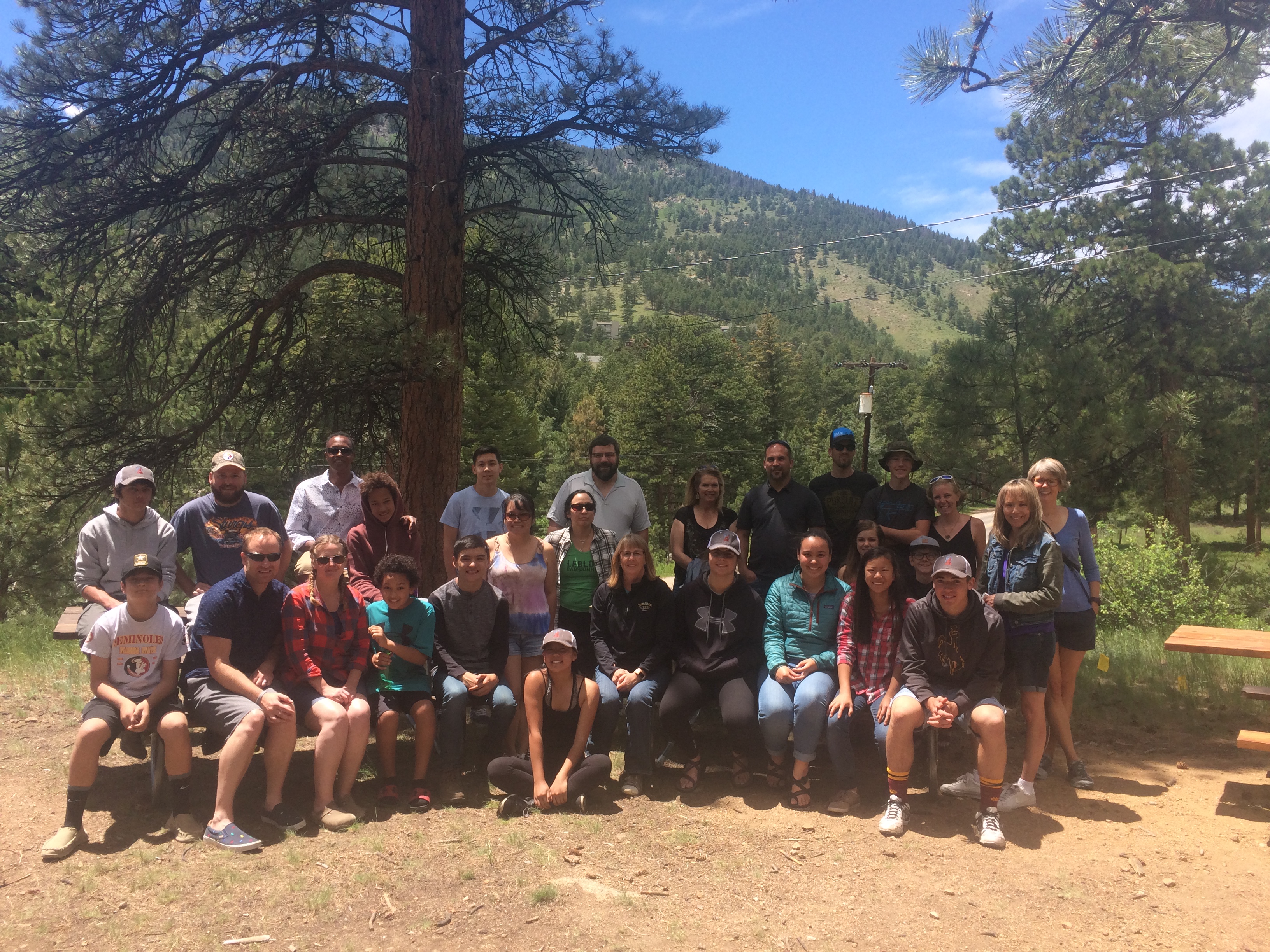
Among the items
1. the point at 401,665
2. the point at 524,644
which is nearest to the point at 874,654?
the point at 524,644

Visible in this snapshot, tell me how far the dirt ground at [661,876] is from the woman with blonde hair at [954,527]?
1.36 metres

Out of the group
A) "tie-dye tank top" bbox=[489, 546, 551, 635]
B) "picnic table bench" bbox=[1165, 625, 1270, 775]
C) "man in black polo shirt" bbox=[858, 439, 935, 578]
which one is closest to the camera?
"picnic table bench" bbox=[1165, 625, 1270, 775]

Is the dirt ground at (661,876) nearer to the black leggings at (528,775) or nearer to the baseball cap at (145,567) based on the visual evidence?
the black leggings at (528,775)

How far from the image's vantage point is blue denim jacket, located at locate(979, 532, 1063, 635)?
4.46m

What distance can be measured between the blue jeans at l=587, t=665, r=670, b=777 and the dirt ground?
205 mm

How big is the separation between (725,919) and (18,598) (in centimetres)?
1679

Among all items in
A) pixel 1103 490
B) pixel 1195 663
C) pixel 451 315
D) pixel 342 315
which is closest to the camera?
pixel 342 315

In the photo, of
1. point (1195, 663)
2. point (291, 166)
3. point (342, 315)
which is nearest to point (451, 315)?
point (342, 315)

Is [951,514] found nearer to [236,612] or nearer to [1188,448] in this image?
[236,612]

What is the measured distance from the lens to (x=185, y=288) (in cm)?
615

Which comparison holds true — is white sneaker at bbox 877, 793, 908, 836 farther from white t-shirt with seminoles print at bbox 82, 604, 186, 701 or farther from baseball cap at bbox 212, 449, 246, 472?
baseball cap at bbox 212, 449, 246, 472

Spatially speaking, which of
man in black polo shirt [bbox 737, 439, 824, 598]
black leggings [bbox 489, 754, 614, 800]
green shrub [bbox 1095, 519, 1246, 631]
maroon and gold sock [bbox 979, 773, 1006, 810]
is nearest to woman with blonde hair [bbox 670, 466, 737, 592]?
man in black polo shirt [bbox 737, 439, 824, 598]

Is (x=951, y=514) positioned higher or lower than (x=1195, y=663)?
higher

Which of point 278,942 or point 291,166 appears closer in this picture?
point 278,942
